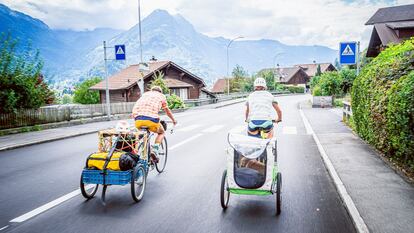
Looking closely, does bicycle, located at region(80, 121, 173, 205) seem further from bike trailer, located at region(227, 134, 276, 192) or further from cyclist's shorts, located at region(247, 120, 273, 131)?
cyclist's shorts, located at region(247, 120, 273, 131)

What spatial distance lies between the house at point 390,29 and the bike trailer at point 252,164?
19.8 m

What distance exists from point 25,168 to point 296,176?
21.2 feet

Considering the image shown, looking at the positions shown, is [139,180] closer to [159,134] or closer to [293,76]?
[159,134]

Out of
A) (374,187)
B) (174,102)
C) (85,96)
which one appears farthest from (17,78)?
(85,96)

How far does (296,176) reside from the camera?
23.6ft

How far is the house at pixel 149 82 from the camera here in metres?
39.5

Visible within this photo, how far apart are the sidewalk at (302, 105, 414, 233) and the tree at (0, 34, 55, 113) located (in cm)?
1321

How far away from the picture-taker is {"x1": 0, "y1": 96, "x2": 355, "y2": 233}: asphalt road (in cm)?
455

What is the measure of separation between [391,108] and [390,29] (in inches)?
1130

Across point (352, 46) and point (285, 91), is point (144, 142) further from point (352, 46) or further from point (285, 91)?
point (285, 91)

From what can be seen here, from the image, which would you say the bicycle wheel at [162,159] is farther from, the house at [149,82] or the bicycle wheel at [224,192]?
the house at [149,82]

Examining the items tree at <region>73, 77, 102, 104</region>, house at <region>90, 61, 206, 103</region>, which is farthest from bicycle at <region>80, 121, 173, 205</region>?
tree at <region>73, 77, 102, 104</region>

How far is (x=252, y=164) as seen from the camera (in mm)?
5035

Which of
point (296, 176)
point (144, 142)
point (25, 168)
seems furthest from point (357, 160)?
point (25, 168)
